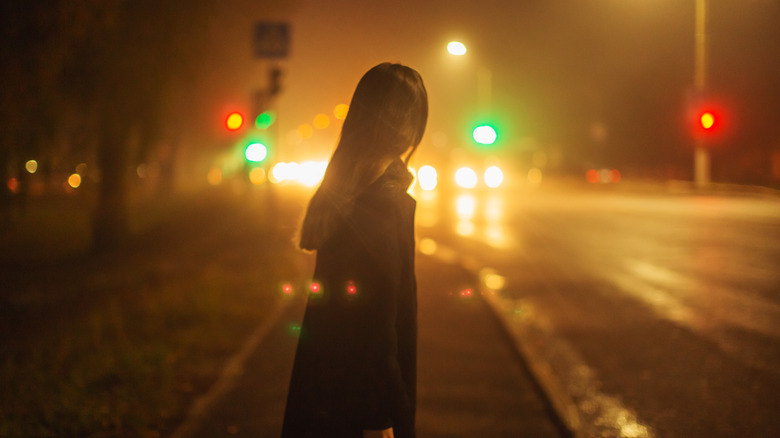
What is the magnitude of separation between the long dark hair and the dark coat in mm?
45

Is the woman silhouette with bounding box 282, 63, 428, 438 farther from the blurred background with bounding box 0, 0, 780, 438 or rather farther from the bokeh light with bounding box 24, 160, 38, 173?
the bokeh light with bounding box 24, 160, 38, 173

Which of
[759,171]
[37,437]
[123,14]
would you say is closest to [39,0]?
[123,14]

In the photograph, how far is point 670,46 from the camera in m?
40.0

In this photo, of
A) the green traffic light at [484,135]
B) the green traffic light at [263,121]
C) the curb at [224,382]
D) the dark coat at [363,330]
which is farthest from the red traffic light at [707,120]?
the dark coat at [363,330]

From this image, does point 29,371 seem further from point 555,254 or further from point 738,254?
point 738,254

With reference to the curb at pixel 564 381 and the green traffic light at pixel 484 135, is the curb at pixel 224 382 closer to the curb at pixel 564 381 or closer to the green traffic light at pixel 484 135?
the curb at pixel 564 381

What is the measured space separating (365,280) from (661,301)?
8.36 meters

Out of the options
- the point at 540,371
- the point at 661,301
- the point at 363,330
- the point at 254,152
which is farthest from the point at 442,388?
the point at 254,152

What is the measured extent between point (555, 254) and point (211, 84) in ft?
27.7

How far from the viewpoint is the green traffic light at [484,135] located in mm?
20297

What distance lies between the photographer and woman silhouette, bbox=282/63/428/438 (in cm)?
193

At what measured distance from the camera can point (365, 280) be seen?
6.33 ft

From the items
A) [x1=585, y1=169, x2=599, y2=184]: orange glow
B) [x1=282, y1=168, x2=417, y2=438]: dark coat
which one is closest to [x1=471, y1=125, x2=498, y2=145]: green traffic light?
[x1=282, y1=168, x2=417, y2=438]: dark coat

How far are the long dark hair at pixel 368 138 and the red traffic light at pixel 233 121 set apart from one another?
30.2ft
